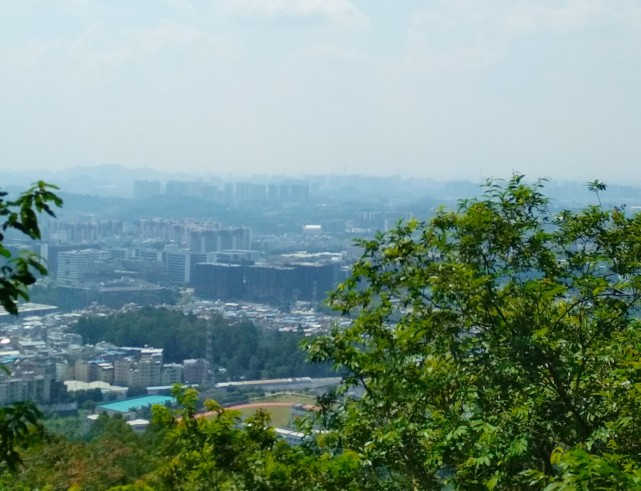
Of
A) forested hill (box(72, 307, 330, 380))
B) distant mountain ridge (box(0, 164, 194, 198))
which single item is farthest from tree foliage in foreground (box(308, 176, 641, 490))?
distant mountain ridge (box(0, 164, 194, 198))

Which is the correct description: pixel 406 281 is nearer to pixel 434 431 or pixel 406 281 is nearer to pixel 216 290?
pixel 434 431

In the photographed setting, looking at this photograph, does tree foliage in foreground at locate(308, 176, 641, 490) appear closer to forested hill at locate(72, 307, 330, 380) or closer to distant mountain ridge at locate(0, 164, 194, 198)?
forested hill at locate(72, 307, 330, 380)

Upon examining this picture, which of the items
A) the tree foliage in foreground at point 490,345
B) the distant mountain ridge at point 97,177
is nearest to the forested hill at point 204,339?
the tree foliage in foreground at point 490,345

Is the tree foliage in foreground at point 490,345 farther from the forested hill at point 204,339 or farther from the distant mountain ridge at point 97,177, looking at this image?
the distant mountain ridge at point 97,177

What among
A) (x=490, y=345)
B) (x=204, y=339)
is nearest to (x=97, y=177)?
(x=204, y=339)

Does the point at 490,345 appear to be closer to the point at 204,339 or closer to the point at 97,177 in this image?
the point at 204,339

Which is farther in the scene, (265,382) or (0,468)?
(265,382)

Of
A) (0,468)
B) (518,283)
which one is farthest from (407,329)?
(0,468)
